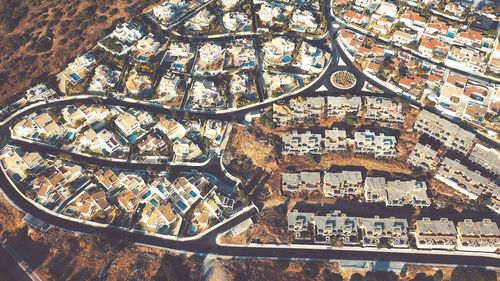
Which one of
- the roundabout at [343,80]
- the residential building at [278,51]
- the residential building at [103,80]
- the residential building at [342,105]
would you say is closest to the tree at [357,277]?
the residential building at [342,105]

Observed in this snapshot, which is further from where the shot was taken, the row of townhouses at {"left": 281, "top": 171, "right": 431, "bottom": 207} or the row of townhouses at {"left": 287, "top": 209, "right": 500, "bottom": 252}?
the row of townhouses at {"left": 281, "top": 171, "right": 431, "bottom": 207}

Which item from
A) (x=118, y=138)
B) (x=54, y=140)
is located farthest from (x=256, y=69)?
(x=54, y=140)

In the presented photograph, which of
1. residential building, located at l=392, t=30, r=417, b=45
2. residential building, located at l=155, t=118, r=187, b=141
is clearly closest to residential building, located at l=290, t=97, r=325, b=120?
residential building, located at l=155, t=118, r=187, b=141

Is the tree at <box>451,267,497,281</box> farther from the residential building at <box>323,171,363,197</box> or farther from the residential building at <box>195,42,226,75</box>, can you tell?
the residential building at <box>195,42,226,75</box>

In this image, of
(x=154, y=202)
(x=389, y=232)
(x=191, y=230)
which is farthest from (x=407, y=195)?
(x=154, y=202)

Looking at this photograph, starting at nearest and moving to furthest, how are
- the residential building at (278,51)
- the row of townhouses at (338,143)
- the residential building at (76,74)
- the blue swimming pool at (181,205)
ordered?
the blue swimming pool at (181,205), the row of townhouses at (338,143), the residential building at (76,74), the residential building at (278,51)

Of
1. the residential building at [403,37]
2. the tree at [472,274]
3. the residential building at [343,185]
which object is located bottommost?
the tree at [472,274]

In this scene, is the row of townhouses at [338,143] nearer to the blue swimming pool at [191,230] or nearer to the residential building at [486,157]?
the residential building at [486,157]

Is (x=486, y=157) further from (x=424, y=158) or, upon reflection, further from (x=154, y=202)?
(x=154, y=202)

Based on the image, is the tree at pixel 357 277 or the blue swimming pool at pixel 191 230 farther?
the blue swimming pool at pixel 191 230

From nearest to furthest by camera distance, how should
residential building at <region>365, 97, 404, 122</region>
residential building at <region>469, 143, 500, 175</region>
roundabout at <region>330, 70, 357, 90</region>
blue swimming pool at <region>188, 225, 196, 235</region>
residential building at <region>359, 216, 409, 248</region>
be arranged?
residential building at <region>359, 216, 409, 248</region> < blue swimming pool at <region>188, 225, 196, 235</region> < residential building at <region>469, 143, 500, 175</region> < residential building at <region>365, 97, 404, 122</region> < roundabout at <region>330, 70, 357, 90</region>

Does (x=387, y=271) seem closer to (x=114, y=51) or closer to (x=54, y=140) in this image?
(x=54, y=140)
